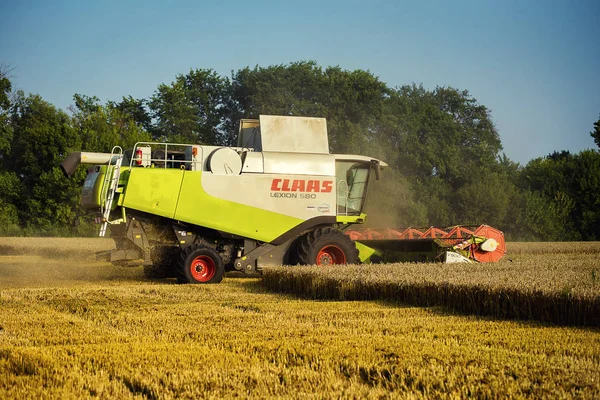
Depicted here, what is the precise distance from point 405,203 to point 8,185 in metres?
20.2

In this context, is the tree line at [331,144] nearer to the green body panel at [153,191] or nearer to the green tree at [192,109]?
the green tree at [192,109]

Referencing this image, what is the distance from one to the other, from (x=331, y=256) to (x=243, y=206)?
215 centimetres

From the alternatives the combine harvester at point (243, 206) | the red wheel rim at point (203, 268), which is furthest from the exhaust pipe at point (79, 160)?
the red wheel rim at point (203, 268)

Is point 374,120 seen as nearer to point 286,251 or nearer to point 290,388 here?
point 286,251

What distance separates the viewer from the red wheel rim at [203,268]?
1476cm

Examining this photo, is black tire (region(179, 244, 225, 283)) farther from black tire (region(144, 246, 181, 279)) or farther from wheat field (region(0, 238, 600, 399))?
wheat field (region(0, 238, 600, 399))

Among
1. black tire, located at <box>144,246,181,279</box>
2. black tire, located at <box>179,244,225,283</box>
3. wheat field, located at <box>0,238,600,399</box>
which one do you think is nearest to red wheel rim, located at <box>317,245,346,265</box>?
black tire, located at <box>179,244,225,283</box>

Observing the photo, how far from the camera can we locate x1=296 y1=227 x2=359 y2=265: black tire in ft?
50.6

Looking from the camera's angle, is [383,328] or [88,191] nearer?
[383,328]

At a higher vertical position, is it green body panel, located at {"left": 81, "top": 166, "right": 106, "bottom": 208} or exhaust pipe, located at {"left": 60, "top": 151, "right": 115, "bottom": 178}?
exhaust pipe, located at {"left": 60, "top": 151, "right": 115, "bottom": 178}

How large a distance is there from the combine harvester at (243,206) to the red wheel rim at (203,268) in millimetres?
20

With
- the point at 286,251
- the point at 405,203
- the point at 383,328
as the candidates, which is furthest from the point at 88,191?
the point at 405,203

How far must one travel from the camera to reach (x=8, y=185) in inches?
1544

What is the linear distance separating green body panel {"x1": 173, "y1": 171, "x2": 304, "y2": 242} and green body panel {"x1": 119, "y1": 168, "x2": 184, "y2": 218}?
15cm
